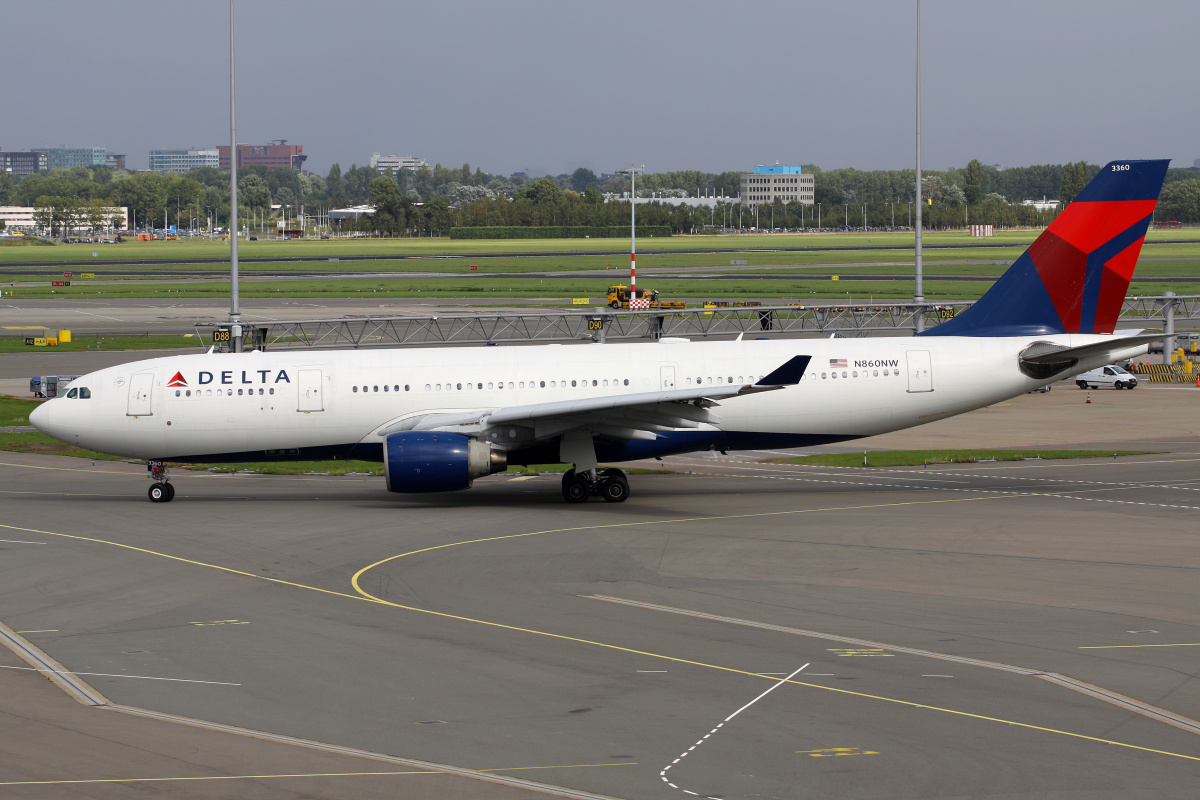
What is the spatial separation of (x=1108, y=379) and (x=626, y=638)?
1869 inches

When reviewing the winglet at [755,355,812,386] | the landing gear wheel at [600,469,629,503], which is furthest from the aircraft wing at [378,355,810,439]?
the landing gear wheel at [600,469,629,503]

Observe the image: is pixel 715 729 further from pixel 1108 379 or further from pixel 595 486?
pixel 1108 379

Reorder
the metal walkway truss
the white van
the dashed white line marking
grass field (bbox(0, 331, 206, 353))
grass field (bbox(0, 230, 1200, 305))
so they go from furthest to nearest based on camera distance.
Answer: grass field (bbox(0, 230, 1200, 305))
grass field (bbox(0, 331, 206, 353))
the metal walkway truss
the white van
the dashed white line marking

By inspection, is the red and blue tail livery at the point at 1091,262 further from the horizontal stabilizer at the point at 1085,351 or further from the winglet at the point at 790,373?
the winglet at the point at 790,373

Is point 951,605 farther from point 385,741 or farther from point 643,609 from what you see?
point 385,741

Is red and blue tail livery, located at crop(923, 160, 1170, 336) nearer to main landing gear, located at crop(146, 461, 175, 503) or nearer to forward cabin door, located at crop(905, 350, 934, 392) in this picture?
forward cabin door, located at crop(905, 350, 934, 392)

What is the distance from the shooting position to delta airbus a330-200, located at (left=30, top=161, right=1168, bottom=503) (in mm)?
33531

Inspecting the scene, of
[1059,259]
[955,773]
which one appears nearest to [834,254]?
[1059,259]

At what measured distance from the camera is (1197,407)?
171 ft

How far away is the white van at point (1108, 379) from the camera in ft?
197

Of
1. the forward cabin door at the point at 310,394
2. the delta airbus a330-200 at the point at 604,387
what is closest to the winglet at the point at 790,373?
the delta airbus a330-200 at the point at 604,387

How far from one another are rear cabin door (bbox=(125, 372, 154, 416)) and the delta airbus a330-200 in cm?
4

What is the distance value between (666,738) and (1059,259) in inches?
1007

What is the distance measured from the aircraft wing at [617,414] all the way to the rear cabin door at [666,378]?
905 mm
